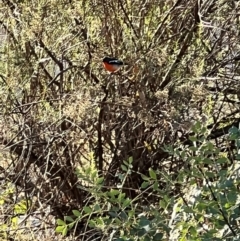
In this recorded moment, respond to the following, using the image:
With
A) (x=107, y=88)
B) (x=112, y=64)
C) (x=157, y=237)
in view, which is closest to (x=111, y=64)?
(x=112, y=64)

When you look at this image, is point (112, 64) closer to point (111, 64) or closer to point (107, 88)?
point (111, 64)

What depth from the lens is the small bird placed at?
2.56 meters

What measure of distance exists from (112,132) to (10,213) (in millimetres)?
681

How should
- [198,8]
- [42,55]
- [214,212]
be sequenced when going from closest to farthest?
[214,212] < [198,8] < [42,55]

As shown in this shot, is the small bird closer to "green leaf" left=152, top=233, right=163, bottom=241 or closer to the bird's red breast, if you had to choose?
the bird's red breast

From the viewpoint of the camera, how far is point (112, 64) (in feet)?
8.43

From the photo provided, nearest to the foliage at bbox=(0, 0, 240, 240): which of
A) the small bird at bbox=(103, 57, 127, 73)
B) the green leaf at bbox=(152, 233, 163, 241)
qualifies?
the small bird at bbox=(103, 57, 127, 73)

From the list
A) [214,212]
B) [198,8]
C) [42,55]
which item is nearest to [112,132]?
[42,55]

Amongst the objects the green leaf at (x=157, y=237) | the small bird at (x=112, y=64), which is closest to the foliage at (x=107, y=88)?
the small bird at (x=112, y=64)

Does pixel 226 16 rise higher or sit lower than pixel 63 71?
higher

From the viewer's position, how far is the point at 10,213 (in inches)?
118

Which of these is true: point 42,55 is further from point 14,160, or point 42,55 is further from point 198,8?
point 198,8

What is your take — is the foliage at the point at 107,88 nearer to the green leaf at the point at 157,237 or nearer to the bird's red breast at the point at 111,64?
the bird's red breast at the point at 111,64

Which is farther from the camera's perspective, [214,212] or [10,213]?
[10,213]
